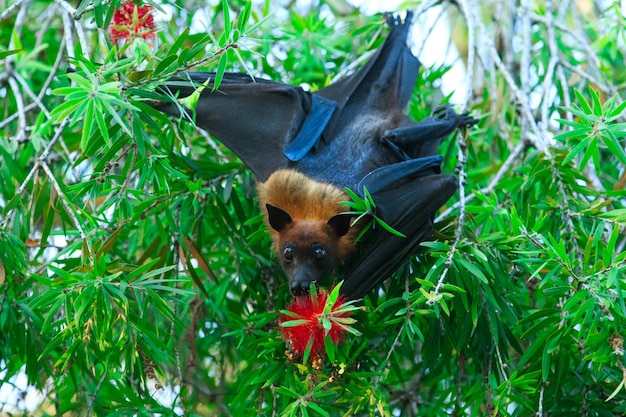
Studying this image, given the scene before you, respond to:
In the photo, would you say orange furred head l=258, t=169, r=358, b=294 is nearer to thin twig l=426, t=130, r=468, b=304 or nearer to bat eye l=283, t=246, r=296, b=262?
bat eye l=283, t=246, r=296, b=262

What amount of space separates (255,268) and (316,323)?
65.3 inches

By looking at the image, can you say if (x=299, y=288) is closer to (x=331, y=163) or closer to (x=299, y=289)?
(x=299, y=289)

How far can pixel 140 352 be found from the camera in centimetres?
396

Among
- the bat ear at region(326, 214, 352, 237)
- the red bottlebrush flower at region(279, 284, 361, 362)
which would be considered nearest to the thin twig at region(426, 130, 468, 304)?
the red bottlebrush flower at region(279, 284, 361, 362)

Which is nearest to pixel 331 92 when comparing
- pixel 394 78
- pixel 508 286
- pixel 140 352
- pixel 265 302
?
pixel 394 78

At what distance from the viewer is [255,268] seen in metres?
5.09

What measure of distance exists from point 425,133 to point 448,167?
0.90 metres

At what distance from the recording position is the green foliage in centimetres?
358

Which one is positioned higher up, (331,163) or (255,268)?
(331,163)

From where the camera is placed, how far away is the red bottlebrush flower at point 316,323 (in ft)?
11.1

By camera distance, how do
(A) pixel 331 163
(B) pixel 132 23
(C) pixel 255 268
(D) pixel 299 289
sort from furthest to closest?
(C) pixel 255 268 → (A) pixel 331 163 → (D) pixel 299 289 → (B) pixel 132 23

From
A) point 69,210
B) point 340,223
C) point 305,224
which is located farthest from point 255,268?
point 69,210

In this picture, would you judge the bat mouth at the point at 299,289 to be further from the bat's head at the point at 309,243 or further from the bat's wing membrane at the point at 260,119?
the bat's wing membrane at the point at 260,119

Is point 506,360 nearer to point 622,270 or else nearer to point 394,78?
point 622,270
